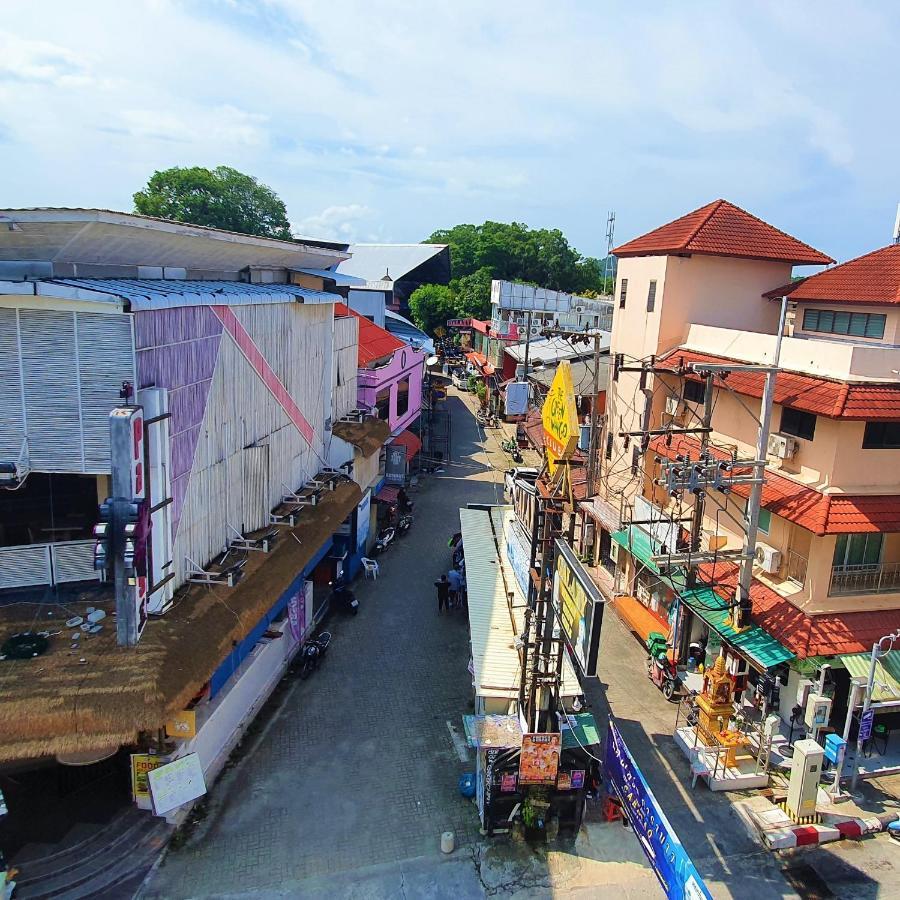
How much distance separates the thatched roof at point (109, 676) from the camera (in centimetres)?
982

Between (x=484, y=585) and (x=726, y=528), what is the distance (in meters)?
6.74

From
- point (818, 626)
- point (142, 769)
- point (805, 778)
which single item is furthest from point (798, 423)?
point (142, 769)

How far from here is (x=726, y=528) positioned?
1933 centimetres

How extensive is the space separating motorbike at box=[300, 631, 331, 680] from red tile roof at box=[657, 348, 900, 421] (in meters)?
12.5

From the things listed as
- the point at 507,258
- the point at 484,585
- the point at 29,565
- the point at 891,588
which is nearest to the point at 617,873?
the point at 484,585

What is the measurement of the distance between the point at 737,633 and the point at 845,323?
34.9 ft

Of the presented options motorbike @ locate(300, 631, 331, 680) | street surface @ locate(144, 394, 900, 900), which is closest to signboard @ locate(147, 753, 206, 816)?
street surface @ locate(144, 394, 900, 900)

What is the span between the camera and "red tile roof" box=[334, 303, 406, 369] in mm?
30244

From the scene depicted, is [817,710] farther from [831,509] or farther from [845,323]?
[845,323]

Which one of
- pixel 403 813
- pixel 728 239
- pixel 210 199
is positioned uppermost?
pixel 210 199

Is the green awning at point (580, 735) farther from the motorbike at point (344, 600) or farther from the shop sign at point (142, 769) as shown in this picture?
the motorbike at point (344, 600)

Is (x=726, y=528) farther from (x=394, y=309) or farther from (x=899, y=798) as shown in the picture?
(x=394, y=309)

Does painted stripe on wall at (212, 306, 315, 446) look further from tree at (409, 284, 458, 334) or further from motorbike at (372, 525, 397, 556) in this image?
tree at (409, 284, 458, 334)

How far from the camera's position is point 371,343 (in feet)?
108
